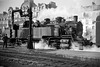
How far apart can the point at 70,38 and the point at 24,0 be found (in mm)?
3337

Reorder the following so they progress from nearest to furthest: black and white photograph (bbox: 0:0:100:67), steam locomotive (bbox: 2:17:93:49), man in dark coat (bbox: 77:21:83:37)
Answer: black and white photograph (bbox: 0:0:100:67)
steam locomotive (bbox: 2:17:93:49)
man in dark coat (bbox: 77:21:83:37)

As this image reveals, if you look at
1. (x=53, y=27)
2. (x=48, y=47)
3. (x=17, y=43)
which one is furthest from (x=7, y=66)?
(x=17, y=43)

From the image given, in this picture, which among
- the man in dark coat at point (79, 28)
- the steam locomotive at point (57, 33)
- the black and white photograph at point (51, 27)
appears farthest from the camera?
the man in dark coat at point (79, 28)

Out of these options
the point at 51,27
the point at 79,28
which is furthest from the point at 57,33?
the point at 79,28

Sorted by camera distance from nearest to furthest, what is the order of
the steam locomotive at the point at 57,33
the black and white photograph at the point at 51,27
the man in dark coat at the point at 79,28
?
the black and white photograph at the point at 51,27 < the steam locomotive at the point at 57,33 < the man in dark coat at the point at 79,28

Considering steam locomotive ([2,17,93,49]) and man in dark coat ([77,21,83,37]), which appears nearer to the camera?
steam locomotive ([2,17,93,49])

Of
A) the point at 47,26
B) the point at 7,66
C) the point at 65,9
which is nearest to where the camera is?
the point at 7,66

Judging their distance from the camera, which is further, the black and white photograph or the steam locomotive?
the steam locomotive

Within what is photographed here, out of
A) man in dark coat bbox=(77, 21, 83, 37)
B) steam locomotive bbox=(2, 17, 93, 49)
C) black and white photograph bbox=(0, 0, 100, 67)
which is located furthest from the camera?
man in dark coat bbox=(77, 21, 83, 37)

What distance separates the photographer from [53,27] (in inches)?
324

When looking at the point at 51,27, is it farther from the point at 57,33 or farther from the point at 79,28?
the point at 79,28

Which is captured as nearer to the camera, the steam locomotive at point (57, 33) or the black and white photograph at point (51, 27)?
the black and white photograph at point (51, 27)

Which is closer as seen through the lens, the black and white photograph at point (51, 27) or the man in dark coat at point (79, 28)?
the black and white photograph at point (51, 27)

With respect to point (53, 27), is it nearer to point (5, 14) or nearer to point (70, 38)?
point (70, 38)
